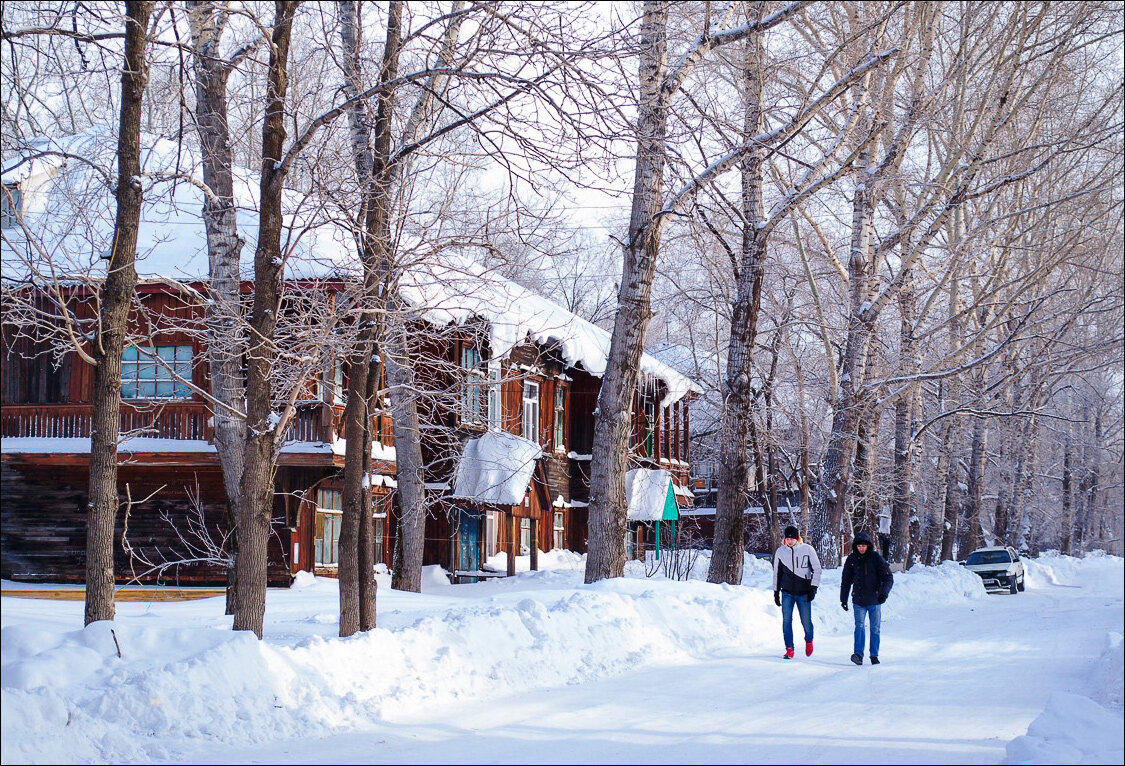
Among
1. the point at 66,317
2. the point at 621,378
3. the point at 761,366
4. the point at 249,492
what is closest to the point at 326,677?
the point at 249,492

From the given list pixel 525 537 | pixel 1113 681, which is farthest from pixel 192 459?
pixel 1113 681

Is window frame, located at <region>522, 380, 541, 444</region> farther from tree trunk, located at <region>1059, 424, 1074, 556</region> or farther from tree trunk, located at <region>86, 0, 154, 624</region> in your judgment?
tree trunk, located at <region>1059, 424, 1074, 556</region>

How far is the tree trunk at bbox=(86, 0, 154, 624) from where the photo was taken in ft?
28.2

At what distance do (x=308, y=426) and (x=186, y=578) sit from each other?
5066mm

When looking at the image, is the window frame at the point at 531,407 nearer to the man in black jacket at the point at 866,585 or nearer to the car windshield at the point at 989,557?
the car windshield at the point at 989,557

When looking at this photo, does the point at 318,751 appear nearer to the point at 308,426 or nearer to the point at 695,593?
the point at 695,593

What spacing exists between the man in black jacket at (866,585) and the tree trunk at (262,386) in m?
7.18

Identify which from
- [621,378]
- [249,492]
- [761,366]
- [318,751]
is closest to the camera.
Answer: [318,751]

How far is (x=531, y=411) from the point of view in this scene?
3169 centimetres

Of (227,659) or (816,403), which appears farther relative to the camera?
(816,403)

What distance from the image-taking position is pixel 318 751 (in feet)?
24.4

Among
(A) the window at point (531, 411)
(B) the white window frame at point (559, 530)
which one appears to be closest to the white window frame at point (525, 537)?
(B) the white window frame at point (559, 530)

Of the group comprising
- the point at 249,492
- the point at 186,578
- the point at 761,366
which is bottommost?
the point at 186,578

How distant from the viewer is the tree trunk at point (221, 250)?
11.3m
